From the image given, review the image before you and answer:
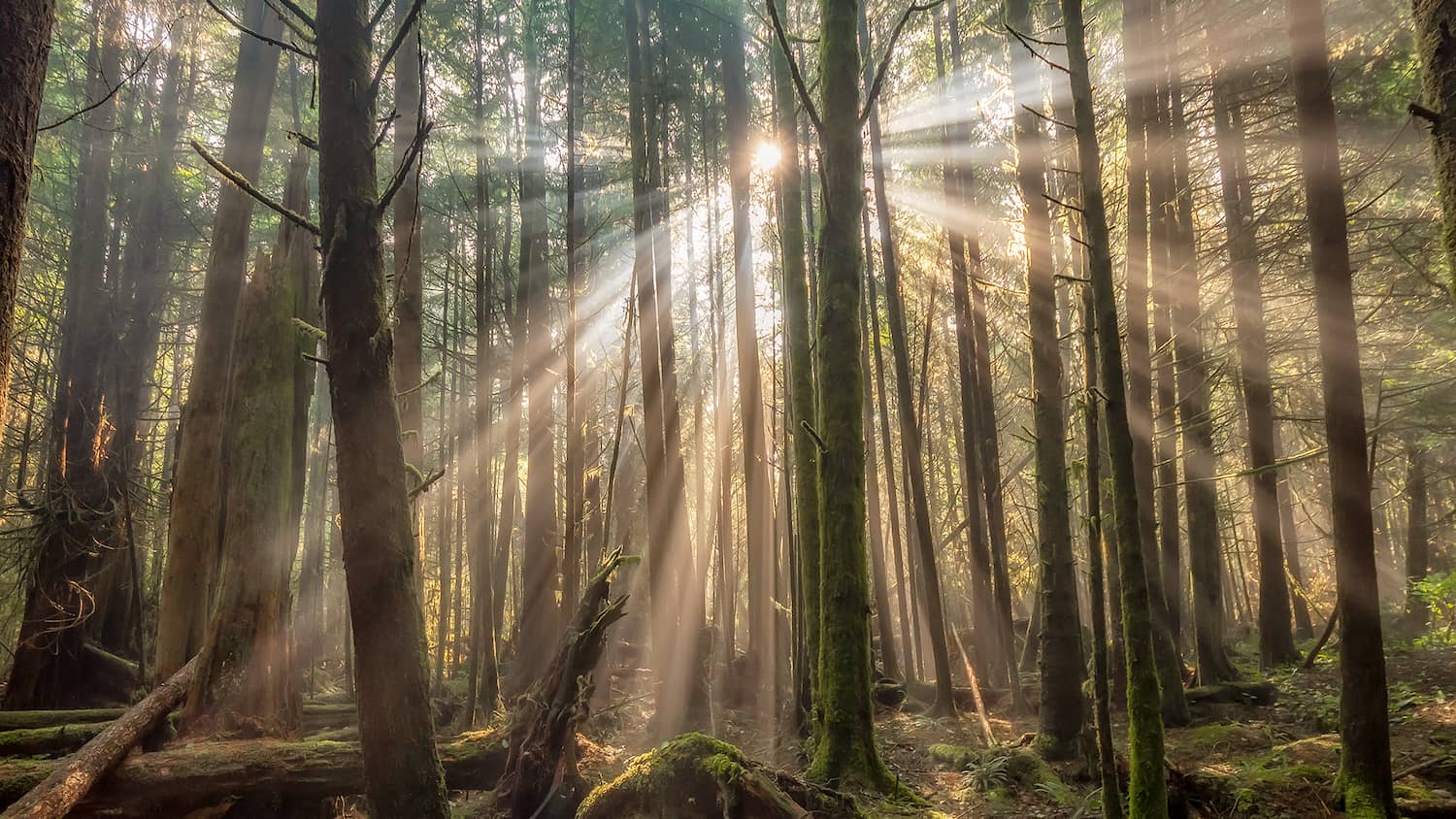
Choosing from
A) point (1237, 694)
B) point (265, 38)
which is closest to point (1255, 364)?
point (1237, 694)

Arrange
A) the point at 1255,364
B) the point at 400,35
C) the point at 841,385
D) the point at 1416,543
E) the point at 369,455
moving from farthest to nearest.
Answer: the point at 1416,543, the point at 1255,364, the point at 841,385, the point at 369,455, the point at 400,35

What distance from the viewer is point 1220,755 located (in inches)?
296

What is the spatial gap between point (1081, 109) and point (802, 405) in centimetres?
484

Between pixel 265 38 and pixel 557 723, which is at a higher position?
pixel 265 38

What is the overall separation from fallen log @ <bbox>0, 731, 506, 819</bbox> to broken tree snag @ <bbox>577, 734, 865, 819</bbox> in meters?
2.10

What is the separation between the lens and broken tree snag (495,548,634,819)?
608 cm

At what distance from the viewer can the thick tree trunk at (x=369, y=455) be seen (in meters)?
3.55

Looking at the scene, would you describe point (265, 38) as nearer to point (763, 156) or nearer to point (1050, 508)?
point (1050, 508)

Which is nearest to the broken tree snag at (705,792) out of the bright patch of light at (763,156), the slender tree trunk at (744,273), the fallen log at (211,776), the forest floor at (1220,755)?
the forest floor at (1220,755)

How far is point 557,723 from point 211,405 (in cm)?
561

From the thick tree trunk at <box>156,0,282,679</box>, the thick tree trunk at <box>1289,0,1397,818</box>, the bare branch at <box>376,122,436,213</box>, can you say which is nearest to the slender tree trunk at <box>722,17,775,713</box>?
the thick tree trunk at <box>156,0,282,679</box>

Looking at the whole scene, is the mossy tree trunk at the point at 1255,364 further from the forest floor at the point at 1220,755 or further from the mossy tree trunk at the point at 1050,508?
the mossy tree trunk at the point at 1050,508

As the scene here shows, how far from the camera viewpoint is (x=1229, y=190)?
A: 35.6ft

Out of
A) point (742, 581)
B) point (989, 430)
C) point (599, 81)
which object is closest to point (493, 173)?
point (599, 81)
